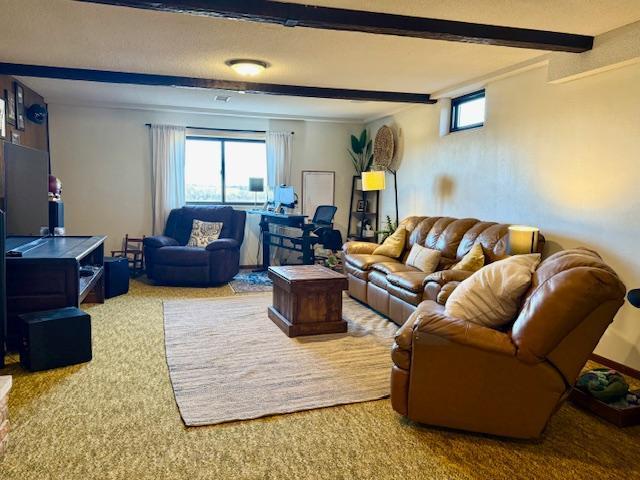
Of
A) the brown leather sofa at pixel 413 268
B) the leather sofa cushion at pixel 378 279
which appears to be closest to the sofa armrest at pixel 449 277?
the brown leather sofa at pixel 413 268

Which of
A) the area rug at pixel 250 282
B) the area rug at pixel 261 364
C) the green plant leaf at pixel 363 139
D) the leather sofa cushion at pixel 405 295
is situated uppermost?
the green plant leaf at pixel 363 139

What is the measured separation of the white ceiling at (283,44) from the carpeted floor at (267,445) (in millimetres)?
2359

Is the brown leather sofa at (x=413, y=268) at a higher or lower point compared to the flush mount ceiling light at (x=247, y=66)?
lower

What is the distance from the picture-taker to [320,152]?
740cm

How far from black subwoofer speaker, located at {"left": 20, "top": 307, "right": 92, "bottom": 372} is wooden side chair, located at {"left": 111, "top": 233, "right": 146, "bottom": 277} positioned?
3172 mm

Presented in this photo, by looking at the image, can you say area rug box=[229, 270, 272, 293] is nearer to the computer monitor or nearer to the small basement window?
the computer monitor

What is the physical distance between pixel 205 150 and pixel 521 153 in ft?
14.7

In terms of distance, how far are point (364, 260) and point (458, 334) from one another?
107 inches

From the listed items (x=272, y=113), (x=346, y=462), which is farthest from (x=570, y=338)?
(x=272, y=113)

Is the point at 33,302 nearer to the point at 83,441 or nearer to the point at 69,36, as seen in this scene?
the point at 83,441

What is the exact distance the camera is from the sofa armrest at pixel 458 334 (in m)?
2.18

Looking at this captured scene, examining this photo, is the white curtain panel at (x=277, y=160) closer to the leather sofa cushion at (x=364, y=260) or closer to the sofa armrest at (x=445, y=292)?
the leather sofa cushion at (x=364, y=260)

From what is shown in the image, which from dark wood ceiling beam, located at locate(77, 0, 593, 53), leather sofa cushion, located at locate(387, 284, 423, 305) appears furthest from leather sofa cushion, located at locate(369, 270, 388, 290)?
dark wood ceiling beam, located at locate(77, 0, 593, 53)

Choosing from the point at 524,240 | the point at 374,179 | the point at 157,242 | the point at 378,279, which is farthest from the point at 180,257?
the point at 524,240
